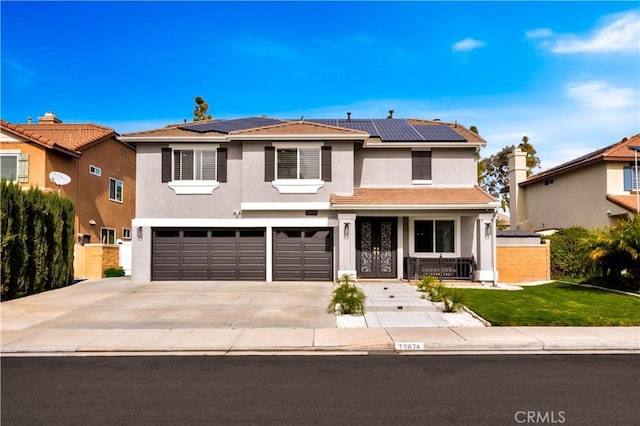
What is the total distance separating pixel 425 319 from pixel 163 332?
6.11 metres

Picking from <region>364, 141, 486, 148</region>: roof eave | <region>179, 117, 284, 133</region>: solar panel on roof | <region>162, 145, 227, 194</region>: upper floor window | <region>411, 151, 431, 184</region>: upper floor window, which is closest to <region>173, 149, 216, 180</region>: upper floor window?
<region>162, 145, 227, 194</region>: upper floor window

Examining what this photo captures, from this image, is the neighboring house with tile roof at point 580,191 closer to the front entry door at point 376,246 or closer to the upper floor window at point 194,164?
the front entry door at point 376,246

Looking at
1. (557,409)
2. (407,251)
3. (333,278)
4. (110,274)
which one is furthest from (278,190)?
(557,409)

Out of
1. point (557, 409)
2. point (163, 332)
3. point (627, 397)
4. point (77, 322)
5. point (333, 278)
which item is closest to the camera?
point (557, 409)

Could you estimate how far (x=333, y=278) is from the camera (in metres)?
18.6

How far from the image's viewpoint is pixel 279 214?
61.7 ft

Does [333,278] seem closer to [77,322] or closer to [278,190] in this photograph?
[278,190]

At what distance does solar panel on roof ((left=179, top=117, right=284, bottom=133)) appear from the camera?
19422 mm

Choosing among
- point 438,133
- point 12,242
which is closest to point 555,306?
point 438,133

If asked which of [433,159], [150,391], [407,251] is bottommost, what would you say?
[150,391]

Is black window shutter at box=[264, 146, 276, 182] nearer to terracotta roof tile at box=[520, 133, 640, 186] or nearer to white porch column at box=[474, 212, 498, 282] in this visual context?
white porch column at box=[474, 212, 498, 282]

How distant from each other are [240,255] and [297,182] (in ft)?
11.8

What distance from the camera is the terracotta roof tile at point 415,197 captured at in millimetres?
17875

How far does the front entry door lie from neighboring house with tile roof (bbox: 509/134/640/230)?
11696 mm
